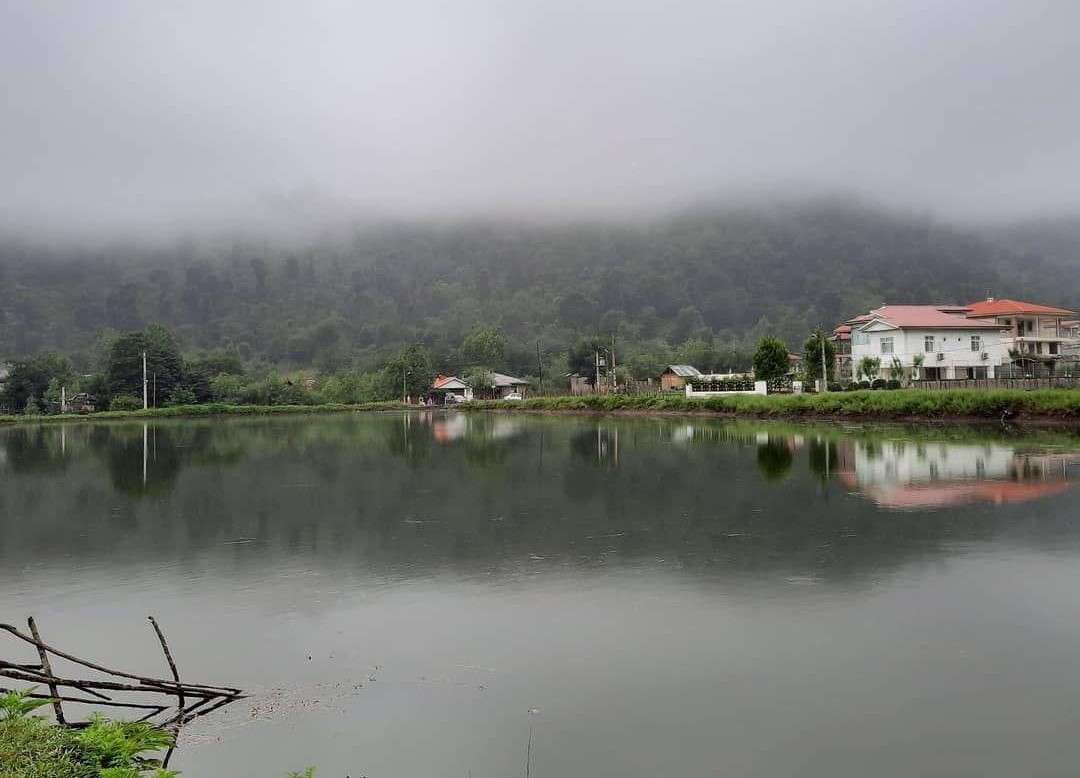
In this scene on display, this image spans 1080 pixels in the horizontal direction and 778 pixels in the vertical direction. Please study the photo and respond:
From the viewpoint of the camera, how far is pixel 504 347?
413ft

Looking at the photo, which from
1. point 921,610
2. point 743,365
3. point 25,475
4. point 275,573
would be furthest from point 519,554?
point 743,365

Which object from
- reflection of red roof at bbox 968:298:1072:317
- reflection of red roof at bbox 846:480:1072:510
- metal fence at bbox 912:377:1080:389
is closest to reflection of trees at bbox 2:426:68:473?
reflection of red roof at bbox 846:480:1072:510

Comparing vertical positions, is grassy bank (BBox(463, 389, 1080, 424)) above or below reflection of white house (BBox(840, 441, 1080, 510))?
above

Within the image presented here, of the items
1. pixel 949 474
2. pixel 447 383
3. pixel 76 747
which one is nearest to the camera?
pixel 76 747

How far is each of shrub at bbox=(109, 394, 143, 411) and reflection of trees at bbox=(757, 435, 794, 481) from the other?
7045 cm

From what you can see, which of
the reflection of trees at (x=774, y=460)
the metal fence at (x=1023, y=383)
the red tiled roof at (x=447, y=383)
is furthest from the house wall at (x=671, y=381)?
the reflection of trees at (x=774, y=460)

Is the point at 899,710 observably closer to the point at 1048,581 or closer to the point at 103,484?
the point at 1048,581

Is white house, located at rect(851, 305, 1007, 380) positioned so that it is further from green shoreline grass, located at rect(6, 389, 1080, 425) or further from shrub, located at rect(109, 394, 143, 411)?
shrub, located at rect(109, 394, 143, 411)

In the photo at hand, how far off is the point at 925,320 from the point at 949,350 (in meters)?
2.50

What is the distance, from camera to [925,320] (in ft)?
180

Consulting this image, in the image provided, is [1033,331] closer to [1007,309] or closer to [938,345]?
[1007,309]

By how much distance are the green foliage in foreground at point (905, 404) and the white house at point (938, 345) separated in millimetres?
12538

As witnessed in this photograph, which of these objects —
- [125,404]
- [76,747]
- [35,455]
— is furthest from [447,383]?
[76,747]

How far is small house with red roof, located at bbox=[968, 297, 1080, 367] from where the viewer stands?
177ft
